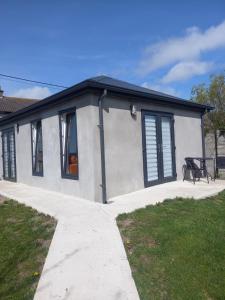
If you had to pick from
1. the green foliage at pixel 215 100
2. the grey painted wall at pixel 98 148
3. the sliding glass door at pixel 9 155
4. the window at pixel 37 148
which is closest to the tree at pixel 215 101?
the green foliage at pixel 215 100

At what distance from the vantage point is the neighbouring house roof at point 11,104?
18.0 metres

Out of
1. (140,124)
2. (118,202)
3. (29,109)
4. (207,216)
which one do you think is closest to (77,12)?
(29,109)

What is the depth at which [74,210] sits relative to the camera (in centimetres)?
576

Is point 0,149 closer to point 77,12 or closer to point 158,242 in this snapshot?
point 77,12

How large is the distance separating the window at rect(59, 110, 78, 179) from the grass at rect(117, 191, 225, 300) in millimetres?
2607

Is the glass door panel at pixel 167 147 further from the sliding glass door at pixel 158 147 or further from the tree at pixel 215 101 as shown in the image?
the tree at pixel 215 101

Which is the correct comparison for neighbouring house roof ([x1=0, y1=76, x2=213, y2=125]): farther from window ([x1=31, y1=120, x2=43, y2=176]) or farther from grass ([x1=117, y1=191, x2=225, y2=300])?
grass ([x1=117, y1=191, x2=225, y2=300])

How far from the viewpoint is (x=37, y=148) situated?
30.7ft

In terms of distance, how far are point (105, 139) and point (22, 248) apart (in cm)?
336

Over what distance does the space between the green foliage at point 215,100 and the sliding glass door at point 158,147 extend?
7403 mm

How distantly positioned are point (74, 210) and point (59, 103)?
3224 millimetres

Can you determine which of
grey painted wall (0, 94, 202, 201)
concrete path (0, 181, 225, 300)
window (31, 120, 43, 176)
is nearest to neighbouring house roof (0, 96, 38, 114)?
window (31, 120, 43, 176)

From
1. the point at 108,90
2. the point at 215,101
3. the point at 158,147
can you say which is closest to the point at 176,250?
the point at 108,90

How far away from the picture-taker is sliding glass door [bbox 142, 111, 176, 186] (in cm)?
794
